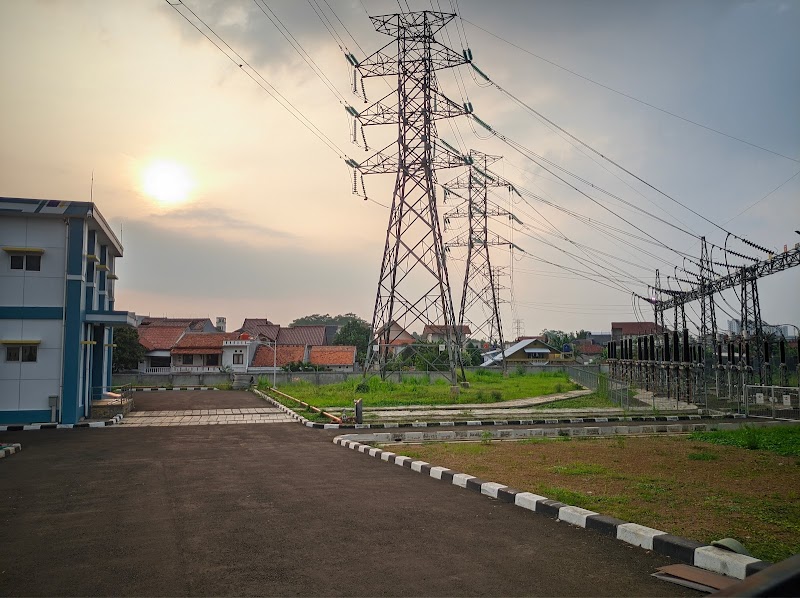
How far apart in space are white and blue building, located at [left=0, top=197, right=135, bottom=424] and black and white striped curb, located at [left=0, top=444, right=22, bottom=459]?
244 inches

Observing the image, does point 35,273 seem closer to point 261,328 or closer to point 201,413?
point 201,413

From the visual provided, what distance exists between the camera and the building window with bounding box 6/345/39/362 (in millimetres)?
21103

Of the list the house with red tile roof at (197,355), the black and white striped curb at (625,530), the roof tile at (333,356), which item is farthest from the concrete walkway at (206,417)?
the roof tile at (333,356)

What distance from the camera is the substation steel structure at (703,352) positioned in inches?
1157

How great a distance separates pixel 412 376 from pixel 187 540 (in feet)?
127

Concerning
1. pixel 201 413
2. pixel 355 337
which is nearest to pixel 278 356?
pixel 355 337

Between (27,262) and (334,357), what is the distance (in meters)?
42.4

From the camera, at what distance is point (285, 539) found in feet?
22.0

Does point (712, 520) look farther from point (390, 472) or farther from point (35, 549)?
point (35, 549)

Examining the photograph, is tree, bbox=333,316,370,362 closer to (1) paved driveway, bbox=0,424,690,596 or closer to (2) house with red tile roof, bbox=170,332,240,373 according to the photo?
(2) house with red tile roof, bbox=170,332,240,373

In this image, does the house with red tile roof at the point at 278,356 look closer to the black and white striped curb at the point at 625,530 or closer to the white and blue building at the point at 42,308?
the white and blue building at the point at 42,308

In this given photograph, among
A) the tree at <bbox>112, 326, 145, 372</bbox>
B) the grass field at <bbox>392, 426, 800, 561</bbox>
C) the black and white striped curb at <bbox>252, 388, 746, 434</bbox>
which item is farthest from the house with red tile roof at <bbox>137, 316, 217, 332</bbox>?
the grass field at <bbox>392, 426, 800, 561</bbox>

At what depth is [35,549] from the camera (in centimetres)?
643

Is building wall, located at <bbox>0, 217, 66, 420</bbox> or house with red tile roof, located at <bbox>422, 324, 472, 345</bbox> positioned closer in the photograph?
building wall, located at <bbox>0, 217, 66, 420</bbox>
